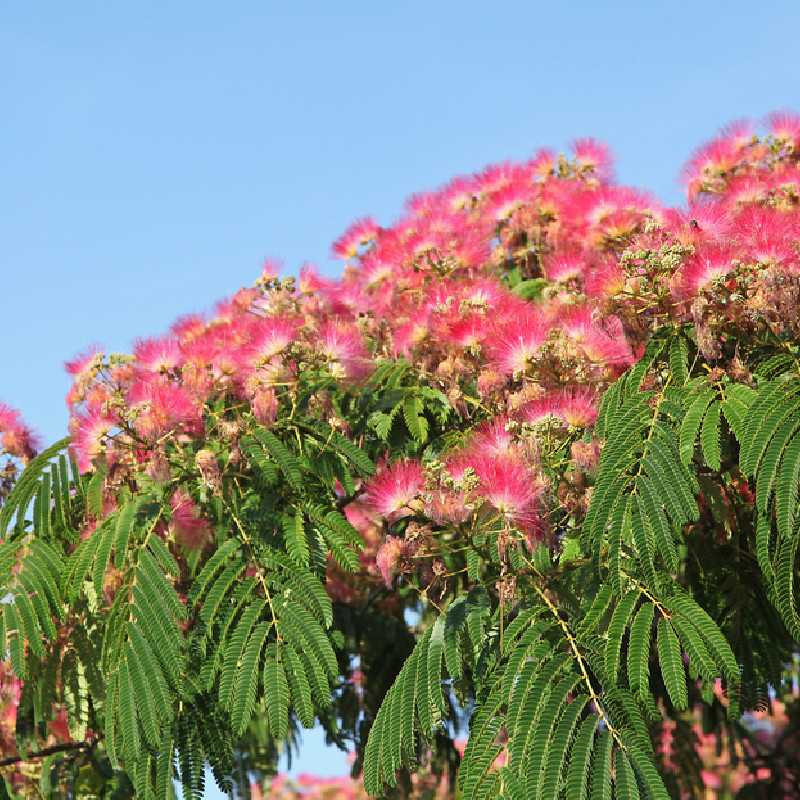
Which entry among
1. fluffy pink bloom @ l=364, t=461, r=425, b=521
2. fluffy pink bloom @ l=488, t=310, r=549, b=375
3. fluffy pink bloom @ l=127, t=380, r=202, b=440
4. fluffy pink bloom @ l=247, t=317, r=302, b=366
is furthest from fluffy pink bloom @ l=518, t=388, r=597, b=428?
fluffy pink bloom @ l=127, t=380, r=202, b=440

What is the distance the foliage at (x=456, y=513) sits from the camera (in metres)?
4.37

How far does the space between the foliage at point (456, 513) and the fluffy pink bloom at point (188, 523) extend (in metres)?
0.02

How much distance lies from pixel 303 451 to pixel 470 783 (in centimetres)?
167

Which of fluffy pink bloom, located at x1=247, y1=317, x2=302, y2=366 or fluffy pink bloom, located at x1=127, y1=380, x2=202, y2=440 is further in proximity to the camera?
fluffy pink bloom, located at x1=247, y1=317, x2=302, y2=366

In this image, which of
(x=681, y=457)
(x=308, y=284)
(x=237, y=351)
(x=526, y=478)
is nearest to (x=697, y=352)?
(x=681, y=457)

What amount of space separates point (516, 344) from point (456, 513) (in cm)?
100

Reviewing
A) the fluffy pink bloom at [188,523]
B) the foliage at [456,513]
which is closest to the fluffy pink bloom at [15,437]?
the foliage at [456,513]

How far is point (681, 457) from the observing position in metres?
4.54

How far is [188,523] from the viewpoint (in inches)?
216

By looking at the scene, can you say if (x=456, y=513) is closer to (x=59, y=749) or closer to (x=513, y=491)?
(x=513, y=491)

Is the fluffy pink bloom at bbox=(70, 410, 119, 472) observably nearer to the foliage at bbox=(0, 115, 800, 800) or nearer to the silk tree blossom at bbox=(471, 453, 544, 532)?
the foliage at bbox=(0, 115, 800, 800)

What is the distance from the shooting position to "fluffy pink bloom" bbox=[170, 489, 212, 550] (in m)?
5.39

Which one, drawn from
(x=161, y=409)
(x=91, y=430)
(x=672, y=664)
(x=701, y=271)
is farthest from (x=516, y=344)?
(x=91, y=430)

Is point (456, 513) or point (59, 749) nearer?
point (456, 513)
